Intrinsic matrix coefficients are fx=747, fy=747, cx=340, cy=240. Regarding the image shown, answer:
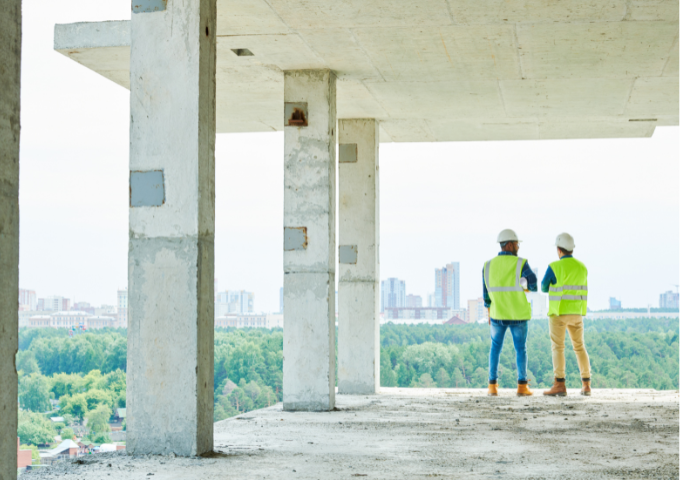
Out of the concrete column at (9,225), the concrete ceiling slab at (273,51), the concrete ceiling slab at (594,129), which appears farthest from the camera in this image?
the concrete ceiling slab at (594,129)

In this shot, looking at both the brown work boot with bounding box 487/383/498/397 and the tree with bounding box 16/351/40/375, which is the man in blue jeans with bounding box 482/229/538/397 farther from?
the tree with bounding box 16/351/40/375

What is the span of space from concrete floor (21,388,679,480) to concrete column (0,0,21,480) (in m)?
2.19

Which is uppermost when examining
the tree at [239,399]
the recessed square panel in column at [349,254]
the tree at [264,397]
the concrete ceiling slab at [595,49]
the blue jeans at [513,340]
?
the concrete ceiling slab at [595,49]

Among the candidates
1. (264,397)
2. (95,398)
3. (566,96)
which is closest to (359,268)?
(566,96)

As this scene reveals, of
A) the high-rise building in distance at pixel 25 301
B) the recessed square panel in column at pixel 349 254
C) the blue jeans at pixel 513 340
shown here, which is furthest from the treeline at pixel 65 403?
the blue jeans at pixel 513 340

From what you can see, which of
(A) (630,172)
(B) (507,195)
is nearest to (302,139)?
(A) (630,172)

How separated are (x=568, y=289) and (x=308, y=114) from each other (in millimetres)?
4297

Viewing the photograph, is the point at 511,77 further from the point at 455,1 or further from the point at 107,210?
the point at 107,210

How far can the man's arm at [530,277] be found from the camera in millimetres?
10102

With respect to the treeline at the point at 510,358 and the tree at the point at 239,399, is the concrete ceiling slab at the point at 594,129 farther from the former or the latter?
the tree at the point at 239,399

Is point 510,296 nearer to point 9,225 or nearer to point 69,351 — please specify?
point 9,225

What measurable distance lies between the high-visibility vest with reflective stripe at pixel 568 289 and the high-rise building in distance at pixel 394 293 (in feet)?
129

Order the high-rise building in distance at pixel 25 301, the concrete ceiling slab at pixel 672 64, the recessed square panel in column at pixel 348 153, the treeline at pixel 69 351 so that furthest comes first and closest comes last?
1. the treeline at pixel 69 351
2. the recessed square panel in column at pixel 348 153
3. the concrete ceiling slab at pixel 672 64
4. the high-rise building in distance at pixel 25 301

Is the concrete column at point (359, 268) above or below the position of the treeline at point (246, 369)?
above
